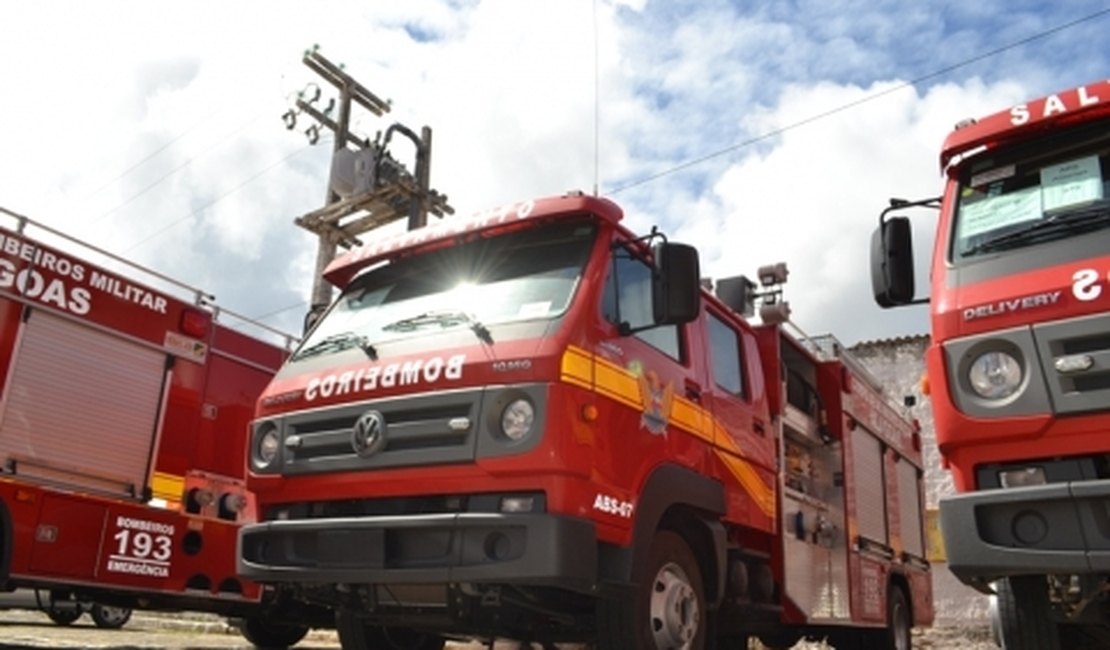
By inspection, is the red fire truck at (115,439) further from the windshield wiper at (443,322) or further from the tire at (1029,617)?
the tire at (1029,617)

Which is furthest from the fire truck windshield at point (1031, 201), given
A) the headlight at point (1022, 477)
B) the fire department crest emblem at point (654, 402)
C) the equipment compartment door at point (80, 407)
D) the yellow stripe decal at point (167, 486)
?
the yellow stripe decal at point (167, 486)

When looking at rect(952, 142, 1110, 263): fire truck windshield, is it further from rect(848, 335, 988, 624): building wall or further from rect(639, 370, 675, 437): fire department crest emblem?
rect(848, 335, 988, 624): building wall

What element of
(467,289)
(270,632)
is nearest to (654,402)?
(467,289)

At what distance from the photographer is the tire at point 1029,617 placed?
4.04m

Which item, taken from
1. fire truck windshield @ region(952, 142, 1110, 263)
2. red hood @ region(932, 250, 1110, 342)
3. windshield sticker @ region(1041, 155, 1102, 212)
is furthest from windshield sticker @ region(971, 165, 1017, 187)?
red hood @ region(932, 250, 1110, 342)

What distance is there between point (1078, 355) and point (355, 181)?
54.3ft

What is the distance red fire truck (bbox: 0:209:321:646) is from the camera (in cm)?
689

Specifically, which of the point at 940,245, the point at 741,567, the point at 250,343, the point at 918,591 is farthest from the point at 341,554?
the point at 918,591

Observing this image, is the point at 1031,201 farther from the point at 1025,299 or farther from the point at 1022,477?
the point at 1022,477

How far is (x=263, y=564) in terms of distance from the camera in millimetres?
5172

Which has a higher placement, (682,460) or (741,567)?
(682,460)

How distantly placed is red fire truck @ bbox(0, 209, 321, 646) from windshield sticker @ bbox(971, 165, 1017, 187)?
5721 mm

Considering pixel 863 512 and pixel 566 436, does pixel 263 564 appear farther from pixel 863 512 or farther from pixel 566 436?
pixel 863 512

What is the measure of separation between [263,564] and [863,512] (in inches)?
229
